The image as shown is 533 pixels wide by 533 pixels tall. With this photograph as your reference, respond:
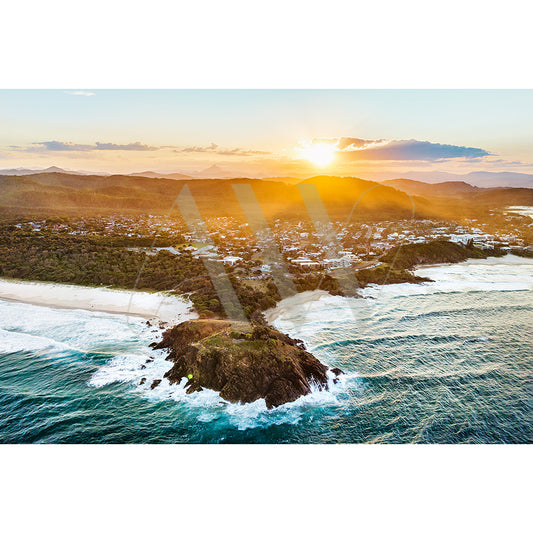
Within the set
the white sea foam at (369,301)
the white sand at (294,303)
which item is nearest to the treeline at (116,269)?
the white sand at (294,303)

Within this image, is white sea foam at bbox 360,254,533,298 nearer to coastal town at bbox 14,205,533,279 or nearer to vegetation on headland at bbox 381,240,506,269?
vegetation on headland at bbox 381,240,506,269

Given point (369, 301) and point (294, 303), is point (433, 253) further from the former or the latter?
point (294, 303)

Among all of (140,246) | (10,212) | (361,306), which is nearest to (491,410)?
(361,306)

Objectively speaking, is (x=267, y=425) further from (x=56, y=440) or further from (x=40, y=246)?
(x=40, y=246)

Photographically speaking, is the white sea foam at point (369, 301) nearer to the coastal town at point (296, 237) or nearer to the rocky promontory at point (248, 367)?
the rocky promontory at point (248, 367)

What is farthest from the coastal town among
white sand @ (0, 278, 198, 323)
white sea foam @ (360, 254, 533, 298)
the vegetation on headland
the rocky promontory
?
the rocky promontory

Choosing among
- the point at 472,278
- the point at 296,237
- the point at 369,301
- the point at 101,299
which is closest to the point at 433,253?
the point at 472,278

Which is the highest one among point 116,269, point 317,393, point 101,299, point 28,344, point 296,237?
point 317,393
